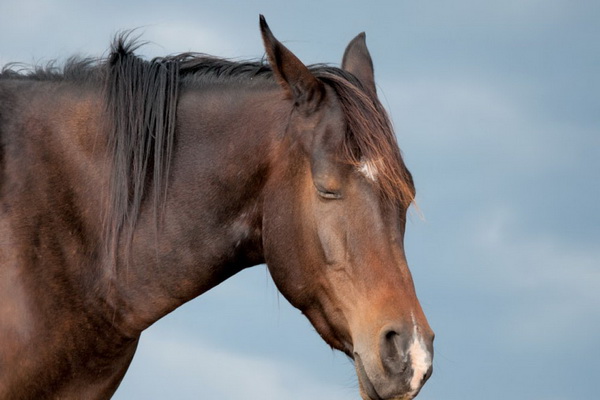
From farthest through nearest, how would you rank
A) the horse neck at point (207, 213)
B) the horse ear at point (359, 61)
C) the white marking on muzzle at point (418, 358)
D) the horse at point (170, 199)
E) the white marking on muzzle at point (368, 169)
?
the horse ear at point (359, 61) → the horse neck at point (207, 213) → the horse at point (170, 199) → the white marking on muzzle at point (368, 169) → the white marking on muzzle at point (418, 358)

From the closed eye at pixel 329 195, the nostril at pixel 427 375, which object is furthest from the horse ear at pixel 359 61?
the nostril at pixel 427 375

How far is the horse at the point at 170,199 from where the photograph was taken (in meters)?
5.90

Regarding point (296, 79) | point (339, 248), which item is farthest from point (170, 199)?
point (339, 248)

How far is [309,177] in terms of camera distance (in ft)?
19.6

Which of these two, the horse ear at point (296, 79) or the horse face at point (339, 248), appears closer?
the horse face at point (339, 248)

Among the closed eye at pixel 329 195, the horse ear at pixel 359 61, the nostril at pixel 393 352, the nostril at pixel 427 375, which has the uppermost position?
the horse ear at pixel 359 61

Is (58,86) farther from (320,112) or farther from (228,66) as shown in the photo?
(320,112)

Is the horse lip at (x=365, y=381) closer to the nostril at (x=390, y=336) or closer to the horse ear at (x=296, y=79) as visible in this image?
the nostril at (x=390, y=336)

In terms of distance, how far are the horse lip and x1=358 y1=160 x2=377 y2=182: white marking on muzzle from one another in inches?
42.4

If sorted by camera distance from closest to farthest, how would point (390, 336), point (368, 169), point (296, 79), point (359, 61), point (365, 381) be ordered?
point (390, 336) < point (365, 381) < point (368, 169) < point (296, 79) < point (359, 61)

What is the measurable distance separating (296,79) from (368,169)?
0.84 m

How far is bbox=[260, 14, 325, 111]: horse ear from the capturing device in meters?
6.09

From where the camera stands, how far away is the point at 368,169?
229 inches

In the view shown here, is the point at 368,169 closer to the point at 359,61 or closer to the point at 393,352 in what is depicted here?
the point at 393,352
